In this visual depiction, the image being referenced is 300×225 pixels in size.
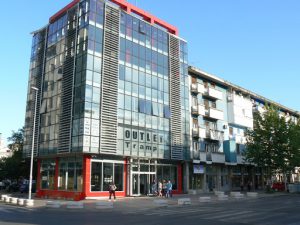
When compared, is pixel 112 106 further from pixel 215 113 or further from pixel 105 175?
pixel 215 113

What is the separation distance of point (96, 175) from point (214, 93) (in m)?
23.5

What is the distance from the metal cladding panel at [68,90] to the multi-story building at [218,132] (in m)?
16.5

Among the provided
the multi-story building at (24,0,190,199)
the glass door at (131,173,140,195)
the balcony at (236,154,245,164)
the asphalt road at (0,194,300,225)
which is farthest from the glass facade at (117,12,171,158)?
the balcony at (236,154,245,164)

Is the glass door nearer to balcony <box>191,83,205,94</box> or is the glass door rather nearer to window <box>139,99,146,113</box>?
window <box>139,99,146,113</box>

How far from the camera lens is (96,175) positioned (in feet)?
111

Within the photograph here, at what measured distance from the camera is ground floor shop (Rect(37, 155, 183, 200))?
33.4m

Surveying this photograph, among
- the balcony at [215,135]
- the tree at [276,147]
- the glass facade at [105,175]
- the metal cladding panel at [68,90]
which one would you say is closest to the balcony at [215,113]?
the balcony at [215,135]

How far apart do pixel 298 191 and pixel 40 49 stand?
3700 centimetres

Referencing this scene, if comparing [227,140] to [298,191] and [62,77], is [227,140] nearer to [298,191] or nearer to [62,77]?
[298,191]

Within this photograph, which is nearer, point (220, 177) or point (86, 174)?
point (86, 174)

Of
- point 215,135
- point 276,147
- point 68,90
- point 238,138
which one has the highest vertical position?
point 68,90

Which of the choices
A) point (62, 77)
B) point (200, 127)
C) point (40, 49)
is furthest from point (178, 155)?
point (40, 49)

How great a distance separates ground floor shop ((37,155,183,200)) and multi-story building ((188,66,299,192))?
6.71 m

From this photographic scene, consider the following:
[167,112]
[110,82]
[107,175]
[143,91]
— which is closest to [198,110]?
[167,112]
